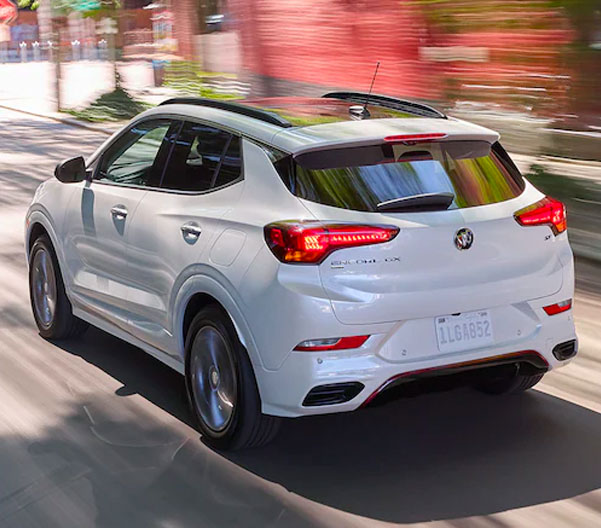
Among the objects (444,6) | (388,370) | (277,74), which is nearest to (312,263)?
(388,370)

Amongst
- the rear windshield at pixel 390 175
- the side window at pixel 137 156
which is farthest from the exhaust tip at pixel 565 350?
the side window at pixel 137 156

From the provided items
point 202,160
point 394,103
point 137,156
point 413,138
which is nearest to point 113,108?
point 137,156

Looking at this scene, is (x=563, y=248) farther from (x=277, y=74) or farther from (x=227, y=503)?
(x=277, y=74)

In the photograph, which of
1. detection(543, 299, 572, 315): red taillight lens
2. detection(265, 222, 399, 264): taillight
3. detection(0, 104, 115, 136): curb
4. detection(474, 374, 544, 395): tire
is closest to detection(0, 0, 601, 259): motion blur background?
detection(0, 104, 115, 136): curb

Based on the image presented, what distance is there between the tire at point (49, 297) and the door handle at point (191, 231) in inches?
74.4

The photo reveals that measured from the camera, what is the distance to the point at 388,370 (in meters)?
4.75

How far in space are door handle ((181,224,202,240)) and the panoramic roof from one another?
677mm

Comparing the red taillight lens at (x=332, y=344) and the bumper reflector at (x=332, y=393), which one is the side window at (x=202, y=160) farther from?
the bumper reflector at (x=332, y=393)

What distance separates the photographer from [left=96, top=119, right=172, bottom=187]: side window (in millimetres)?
6082

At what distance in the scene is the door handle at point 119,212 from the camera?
6.12 meters

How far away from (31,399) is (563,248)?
9.67 feet

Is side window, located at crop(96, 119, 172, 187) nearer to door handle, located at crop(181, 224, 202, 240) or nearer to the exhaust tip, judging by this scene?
door handle, located at crop(181, 224, 202, 240)

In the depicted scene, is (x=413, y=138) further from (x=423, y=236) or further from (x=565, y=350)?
(x=565, y=350)

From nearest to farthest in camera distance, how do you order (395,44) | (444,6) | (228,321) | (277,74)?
1. (228,321)
2. (444,6)
3. (395,44)
4. (277,74)
